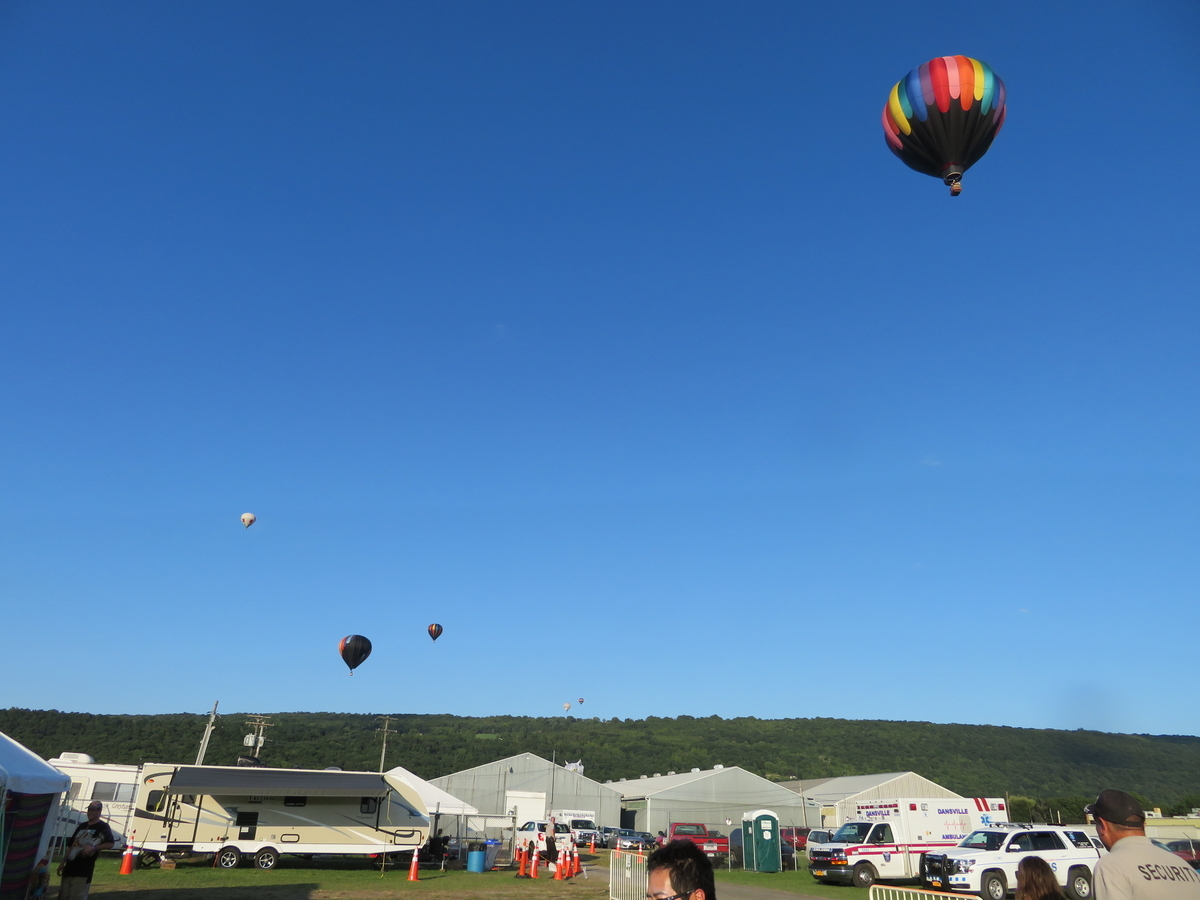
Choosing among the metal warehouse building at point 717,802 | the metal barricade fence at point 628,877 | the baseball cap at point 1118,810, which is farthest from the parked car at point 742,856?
the baseball cap at point 1118,810

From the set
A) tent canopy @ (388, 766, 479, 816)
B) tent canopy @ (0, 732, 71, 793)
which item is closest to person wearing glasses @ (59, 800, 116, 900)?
tent canopy @ (0, 732, 71, 793)

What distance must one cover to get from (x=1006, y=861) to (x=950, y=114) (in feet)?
56.8

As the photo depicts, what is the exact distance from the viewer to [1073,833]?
20406 mm

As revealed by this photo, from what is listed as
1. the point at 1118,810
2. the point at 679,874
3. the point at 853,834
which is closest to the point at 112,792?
the point at 853,834

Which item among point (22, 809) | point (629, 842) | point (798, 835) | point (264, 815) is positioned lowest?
point (629, 842)

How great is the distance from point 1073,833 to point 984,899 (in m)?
3.76

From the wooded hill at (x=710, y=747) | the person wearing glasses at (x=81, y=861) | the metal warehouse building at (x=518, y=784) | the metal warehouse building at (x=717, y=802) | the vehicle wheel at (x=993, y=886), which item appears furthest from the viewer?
the wooded hill at (x=710, y=747)

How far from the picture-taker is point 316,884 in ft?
65.4

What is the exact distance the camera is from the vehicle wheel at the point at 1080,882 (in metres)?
18.8

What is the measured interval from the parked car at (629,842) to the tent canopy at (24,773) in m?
24.5

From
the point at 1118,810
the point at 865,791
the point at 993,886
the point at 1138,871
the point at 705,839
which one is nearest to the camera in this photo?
the point at 1138,871

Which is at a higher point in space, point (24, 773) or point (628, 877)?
point (24, 773)

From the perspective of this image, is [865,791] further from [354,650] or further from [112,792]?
[112,792]

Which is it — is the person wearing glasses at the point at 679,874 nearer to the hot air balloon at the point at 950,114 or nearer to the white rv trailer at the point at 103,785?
the hot air balloon at the point at 950,114
